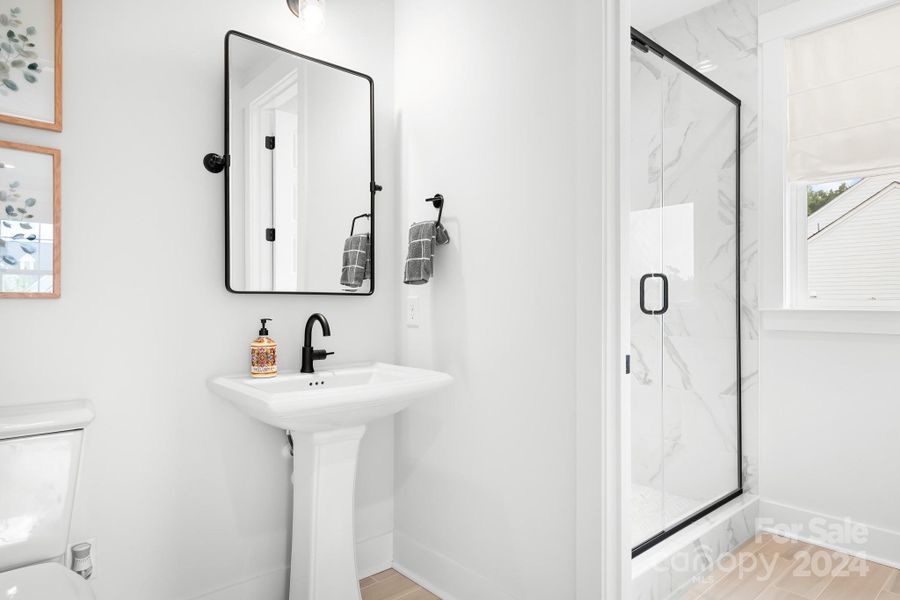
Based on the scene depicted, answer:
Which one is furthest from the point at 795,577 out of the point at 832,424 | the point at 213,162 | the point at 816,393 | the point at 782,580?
the point at 213,162

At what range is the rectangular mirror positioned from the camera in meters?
1.68

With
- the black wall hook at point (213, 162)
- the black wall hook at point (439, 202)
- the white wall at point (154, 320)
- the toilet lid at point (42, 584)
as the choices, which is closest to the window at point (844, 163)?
the black wall hook at point (439, 202)

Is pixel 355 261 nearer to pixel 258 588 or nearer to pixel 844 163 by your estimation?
pixel 258 588

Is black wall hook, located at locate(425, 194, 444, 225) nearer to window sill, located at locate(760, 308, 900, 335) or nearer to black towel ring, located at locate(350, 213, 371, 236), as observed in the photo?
black towel ring, located at locate(350, 213, 371, 236)

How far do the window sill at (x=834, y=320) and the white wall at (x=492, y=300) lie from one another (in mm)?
1488

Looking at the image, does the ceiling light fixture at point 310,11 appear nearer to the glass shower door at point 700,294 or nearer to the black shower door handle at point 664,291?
the glass shower door at point 700,294

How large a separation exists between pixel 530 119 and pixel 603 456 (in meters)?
1.03

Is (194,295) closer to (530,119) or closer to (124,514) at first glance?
(124,514)

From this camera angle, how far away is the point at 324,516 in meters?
1.57

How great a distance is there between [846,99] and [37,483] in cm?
313

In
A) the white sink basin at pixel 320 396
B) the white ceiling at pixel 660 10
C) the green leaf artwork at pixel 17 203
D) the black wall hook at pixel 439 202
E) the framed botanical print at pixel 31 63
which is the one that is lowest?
the white sink basin at pixel 320 396

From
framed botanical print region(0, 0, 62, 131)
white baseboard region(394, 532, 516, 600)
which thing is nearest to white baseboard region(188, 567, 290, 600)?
white baseboard region(394, 532, 516, 600)

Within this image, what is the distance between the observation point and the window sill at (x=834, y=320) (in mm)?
2094

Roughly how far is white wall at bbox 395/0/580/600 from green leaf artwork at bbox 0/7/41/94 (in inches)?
46.4
